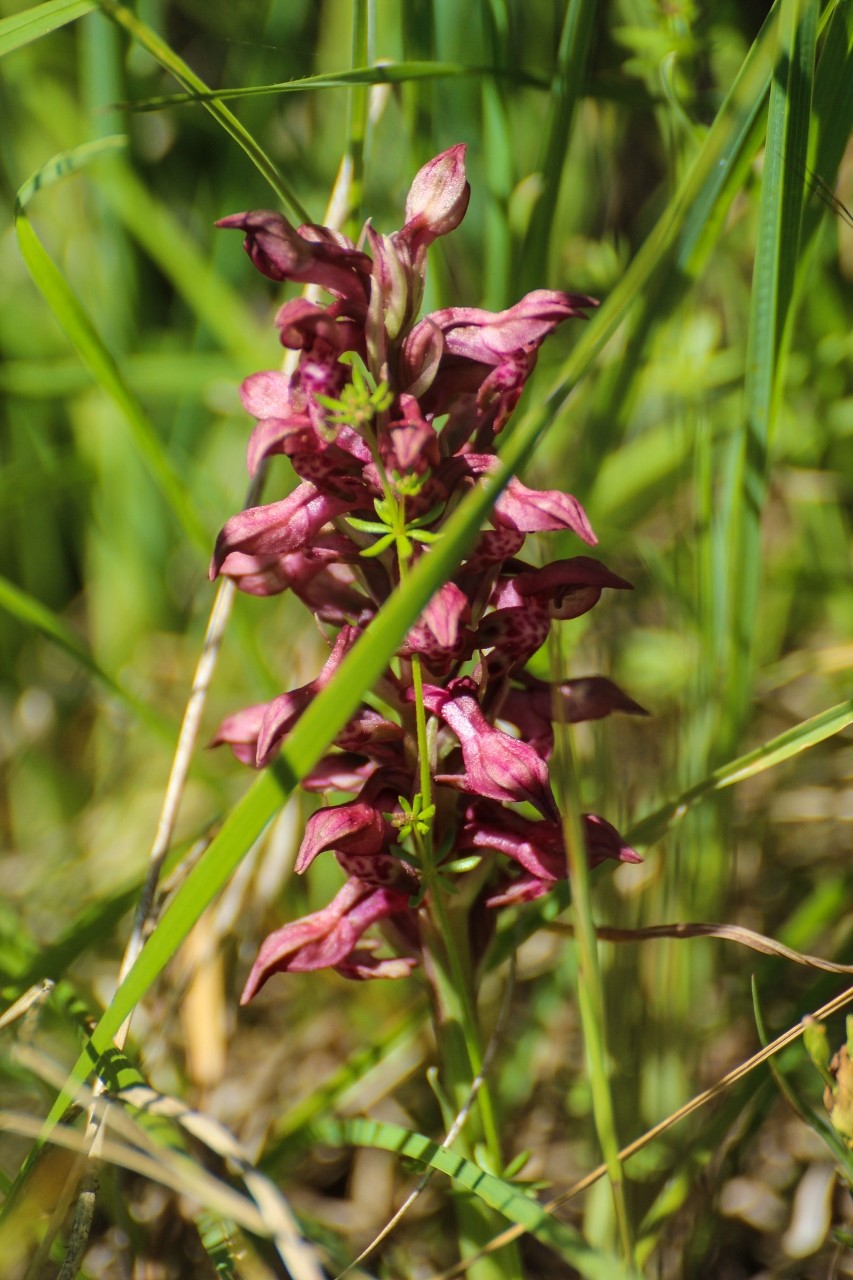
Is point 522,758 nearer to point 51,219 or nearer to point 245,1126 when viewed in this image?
point 245,1126

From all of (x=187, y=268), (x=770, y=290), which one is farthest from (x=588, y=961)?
(x=187, y=268)

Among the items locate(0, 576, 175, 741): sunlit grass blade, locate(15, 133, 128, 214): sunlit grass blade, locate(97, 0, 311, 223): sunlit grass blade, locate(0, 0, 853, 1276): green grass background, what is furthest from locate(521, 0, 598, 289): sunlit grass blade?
locate(0, 576, 175, 741): sunlit grass blade

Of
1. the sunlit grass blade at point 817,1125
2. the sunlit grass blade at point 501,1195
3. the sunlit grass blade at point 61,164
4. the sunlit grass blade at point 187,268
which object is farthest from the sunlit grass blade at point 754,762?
the sunlit grass blade at point 187,268

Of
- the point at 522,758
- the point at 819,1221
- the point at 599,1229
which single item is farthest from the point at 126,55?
the point at 819,1221

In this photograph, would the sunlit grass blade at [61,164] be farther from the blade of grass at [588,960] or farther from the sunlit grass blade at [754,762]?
the sunlit grass blade at [754,762]

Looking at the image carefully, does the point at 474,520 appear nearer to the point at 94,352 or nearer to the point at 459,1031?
the point at 459,1031

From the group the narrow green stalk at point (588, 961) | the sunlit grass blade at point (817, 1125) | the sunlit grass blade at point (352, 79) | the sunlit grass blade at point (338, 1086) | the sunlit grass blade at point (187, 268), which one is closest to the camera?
the narrow green stalk at point (588, 961)

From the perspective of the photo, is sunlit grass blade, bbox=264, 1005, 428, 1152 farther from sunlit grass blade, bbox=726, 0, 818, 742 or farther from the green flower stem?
sunlit grass blade, bbox=726, 0, 818, 742
